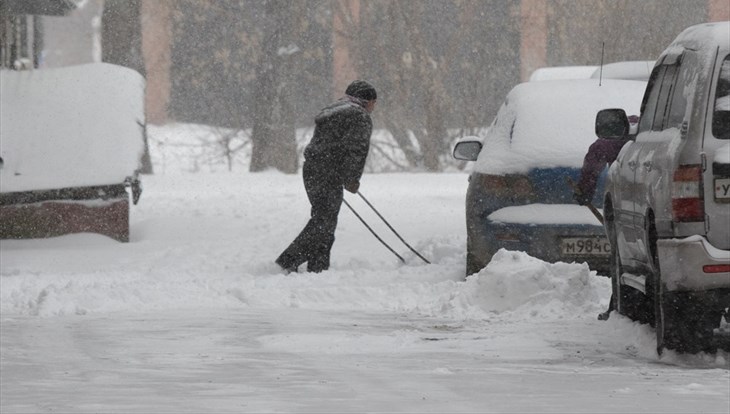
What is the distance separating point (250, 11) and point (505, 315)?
83.3ft

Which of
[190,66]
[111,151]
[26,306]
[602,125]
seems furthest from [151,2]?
[602,125]

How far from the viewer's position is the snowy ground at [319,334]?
745 cm

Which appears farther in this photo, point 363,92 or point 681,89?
point 363,92

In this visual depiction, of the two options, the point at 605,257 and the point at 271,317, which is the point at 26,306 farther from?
the point at 605,257

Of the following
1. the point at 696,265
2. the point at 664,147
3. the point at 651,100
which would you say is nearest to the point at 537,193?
the point at 651,100

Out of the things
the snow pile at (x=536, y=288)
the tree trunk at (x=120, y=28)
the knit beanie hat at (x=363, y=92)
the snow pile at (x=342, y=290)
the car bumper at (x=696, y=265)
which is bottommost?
the tree trunk at (x=120, y=28)

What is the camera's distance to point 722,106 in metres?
8.28

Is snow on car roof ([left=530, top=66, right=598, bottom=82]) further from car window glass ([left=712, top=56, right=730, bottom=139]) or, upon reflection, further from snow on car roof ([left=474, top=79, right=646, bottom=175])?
car window glass ([left=712, top=56, right=730, bottom=139])

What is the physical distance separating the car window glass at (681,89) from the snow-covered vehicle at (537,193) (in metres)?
2.50

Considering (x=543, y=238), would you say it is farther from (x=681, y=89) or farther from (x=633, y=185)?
(x=681, y=89)

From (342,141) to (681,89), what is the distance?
5712mm

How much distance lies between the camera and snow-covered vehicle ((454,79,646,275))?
11719 millimetres

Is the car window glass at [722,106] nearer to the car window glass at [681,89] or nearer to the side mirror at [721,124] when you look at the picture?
the side mirror at [721,124]

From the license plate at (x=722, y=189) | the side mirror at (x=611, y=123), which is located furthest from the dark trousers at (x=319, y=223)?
the license plate at (x=722, y=189)
